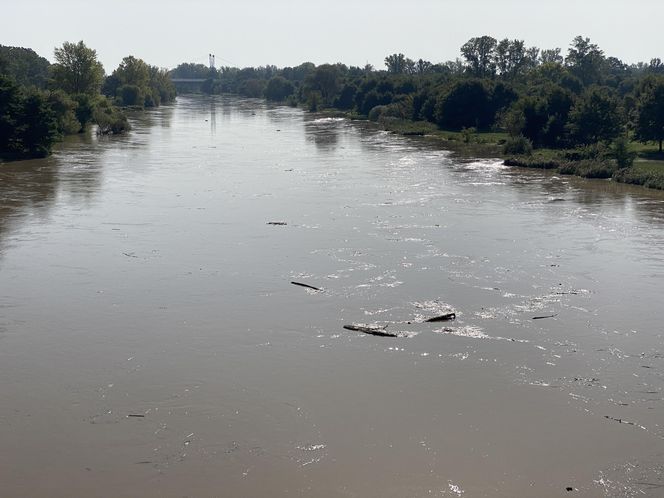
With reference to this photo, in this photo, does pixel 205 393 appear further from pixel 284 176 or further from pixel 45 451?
pixel 284 176

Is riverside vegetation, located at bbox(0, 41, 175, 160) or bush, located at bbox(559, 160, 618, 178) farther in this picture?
riverside vegetation, located at bbox(0, 41, 175, 160)

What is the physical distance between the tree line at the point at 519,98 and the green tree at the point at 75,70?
34.5 m

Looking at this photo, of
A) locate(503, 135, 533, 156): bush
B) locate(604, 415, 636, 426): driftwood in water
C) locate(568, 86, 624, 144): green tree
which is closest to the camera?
locate(604, 415, 636, 426): driftwood in water

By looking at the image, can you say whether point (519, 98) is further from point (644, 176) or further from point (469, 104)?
point (644, 176)

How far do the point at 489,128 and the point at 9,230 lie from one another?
54141 millimetres

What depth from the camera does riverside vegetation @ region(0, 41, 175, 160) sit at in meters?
49.4

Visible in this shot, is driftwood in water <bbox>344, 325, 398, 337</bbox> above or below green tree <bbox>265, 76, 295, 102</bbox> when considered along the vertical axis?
below

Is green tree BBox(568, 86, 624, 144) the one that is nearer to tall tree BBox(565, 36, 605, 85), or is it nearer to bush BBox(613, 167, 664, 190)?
bush BBox(613, 167, 664, 190)

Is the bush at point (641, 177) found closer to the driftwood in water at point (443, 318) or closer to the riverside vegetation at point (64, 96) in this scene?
A: the driftwood in water at point (443, 318)

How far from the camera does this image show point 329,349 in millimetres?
17141

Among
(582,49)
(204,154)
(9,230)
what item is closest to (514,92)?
(204,154)

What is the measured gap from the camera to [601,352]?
55.7 ft

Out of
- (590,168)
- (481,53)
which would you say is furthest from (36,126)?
(481,53)

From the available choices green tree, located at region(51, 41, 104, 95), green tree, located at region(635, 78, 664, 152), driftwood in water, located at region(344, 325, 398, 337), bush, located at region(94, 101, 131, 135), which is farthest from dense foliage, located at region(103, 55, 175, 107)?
driftwood in water, located at region(344, 325, 398, 337)
